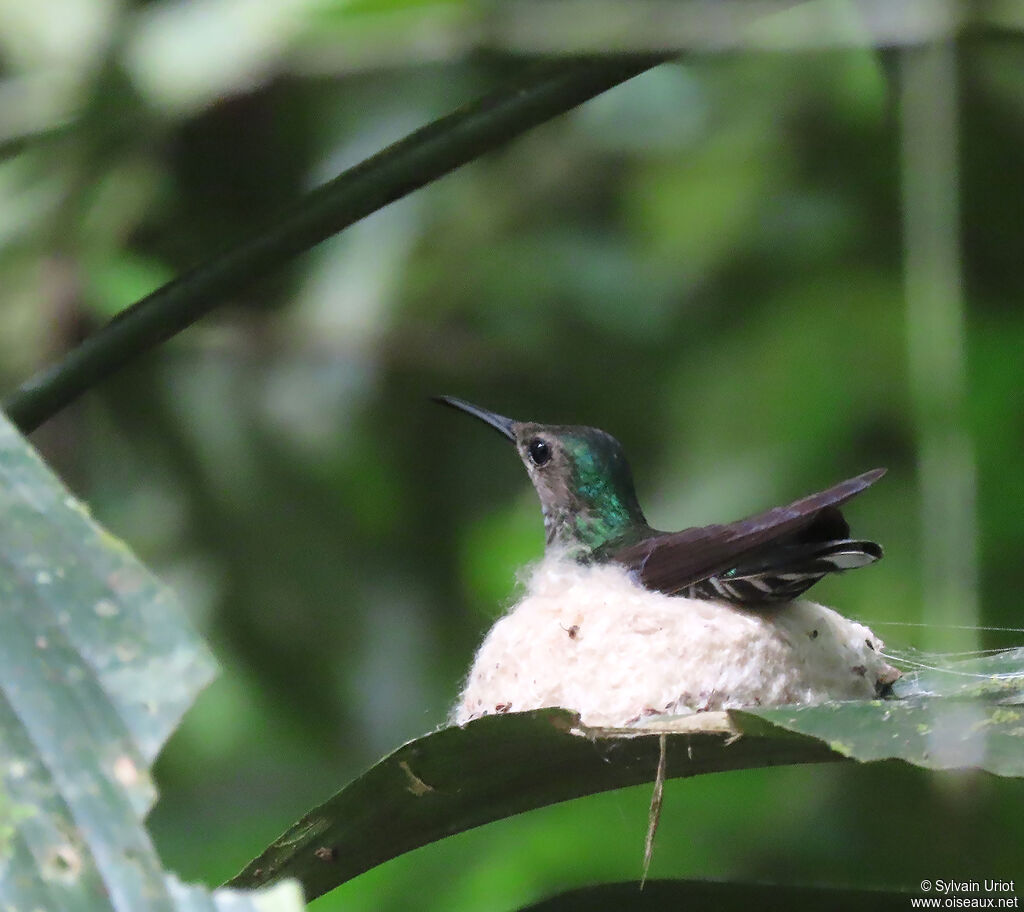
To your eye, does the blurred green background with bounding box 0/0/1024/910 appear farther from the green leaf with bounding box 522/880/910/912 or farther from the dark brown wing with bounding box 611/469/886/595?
the green leaf with bounding box 522/880/910/912

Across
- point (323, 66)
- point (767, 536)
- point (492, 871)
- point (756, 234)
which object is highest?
point (756, 234)

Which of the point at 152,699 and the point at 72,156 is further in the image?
the point at 72,156

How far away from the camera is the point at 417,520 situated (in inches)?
108

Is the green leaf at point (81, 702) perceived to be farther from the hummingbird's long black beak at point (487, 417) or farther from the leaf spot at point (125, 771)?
the hummingbird's long black beak at point (487, 417)

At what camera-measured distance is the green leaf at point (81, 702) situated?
0.50 metres

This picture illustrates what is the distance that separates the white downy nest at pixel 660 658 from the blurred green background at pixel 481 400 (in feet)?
2.83

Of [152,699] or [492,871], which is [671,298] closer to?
[492,871]

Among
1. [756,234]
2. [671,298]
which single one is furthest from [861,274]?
[671,298]

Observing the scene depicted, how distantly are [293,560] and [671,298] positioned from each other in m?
1.14

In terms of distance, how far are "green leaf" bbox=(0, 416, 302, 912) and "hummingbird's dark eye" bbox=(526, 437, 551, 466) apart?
1.18 metres

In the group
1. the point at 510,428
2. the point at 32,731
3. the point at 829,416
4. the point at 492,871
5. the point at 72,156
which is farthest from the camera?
the point at 829,416

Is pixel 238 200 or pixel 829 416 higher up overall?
pixel 238 200

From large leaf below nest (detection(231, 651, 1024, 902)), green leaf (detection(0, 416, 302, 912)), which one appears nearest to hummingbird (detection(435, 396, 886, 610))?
large leaf below nest (detection(231, 651, 1024, 902))

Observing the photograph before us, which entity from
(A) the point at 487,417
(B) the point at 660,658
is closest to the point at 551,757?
(B) the point at 660,658
